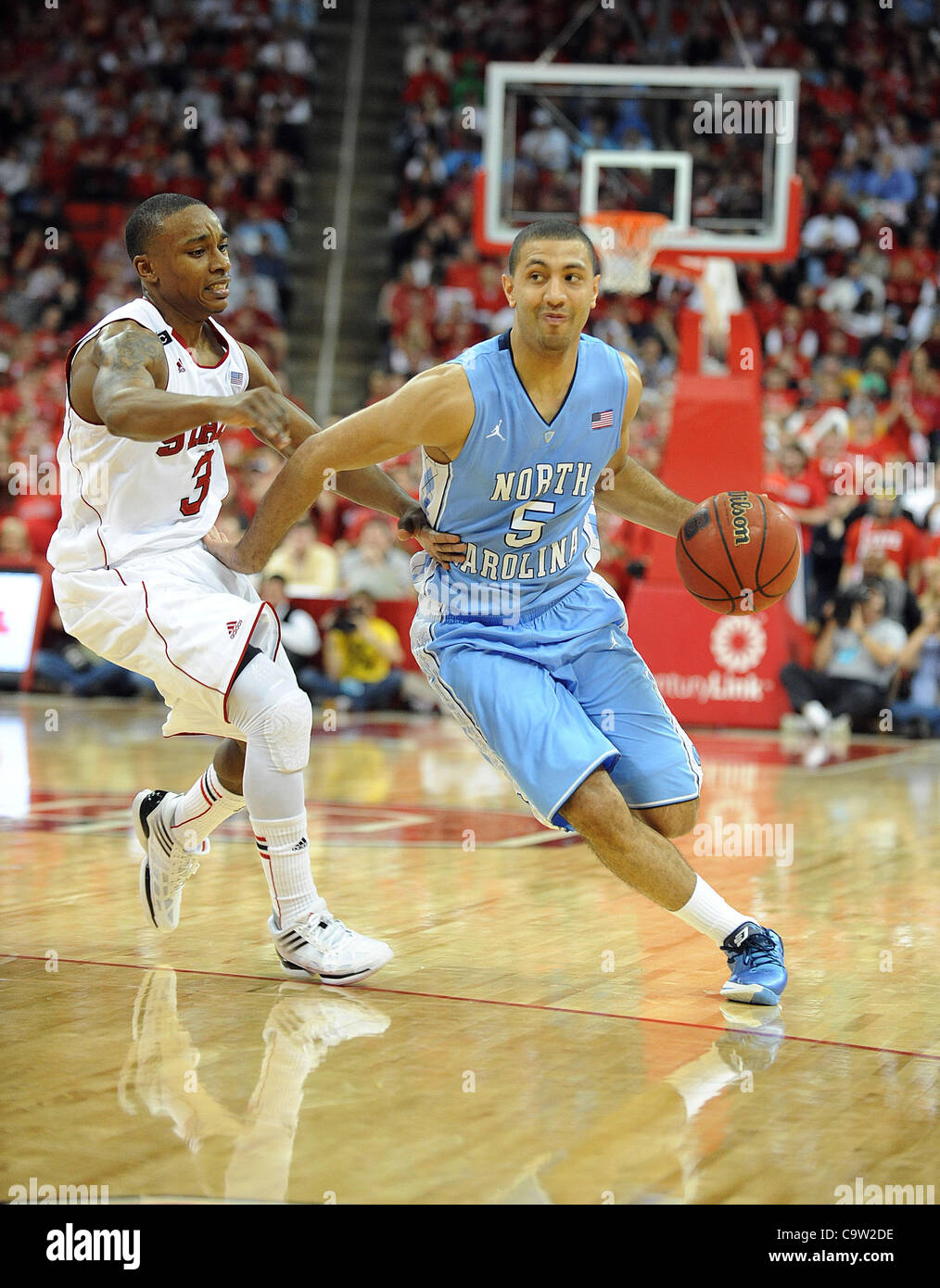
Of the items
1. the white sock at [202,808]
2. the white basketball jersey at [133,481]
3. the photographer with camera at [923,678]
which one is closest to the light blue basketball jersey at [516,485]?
the white basketball jersey at [133,481]

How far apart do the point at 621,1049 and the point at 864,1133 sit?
0.67 meters

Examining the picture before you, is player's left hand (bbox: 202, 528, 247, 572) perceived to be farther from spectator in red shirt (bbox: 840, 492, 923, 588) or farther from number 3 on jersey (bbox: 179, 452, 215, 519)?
spectator in red shirt (bbox: 840, 492, 923, 588)

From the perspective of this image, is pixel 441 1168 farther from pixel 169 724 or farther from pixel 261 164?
pixel 261 164

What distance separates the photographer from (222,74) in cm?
1944

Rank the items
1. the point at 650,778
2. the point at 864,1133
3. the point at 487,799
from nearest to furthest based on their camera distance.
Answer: the point at 864,1133, the point at 650,778, the point at 487,799

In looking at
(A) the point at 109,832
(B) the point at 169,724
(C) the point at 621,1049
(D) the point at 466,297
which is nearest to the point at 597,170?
(D) the point at 466,297

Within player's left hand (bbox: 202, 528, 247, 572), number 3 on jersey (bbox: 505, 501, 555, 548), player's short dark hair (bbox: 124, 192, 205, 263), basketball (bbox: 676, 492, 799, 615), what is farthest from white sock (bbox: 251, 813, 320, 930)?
player's short dark hair (bbox: 124, 192, 205, 263)

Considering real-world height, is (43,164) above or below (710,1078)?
above

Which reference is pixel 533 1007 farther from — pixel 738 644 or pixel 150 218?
pixel 738 644

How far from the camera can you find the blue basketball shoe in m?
3.82

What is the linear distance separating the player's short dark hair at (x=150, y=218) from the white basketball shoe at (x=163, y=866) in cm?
152

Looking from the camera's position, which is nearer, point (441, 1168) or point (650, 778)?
point (441, 1168)

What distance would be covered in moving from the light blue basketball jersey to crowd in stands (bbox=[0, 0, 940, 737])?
23.0ft

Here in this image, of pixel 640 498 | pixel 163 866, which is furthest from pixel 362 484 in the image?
pixel 163 866
